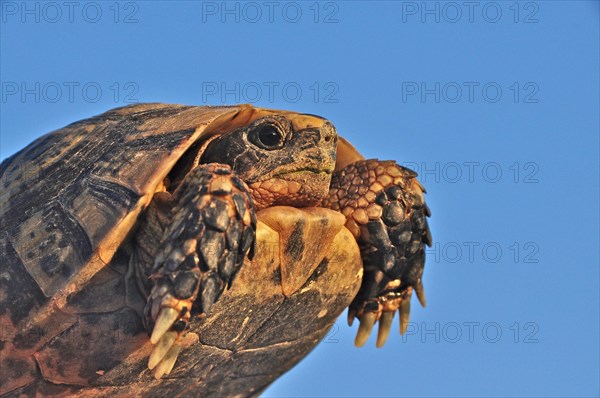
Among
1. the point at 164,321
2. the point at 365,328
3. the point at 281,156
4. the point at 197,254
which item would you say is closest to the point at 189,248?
the point at 197,254

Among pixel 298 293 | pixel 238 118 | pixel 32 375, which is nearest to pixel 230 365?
pixel 298 293

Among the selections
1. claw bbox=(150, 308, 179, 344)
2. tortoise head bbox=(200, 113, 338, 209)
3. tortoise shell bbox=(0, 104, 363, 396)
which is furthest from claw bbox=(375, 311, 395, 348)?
claw bbox=(150, 308, 179, 344)

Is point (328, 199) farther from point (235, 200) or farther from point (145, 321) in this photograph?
point (145, 321)

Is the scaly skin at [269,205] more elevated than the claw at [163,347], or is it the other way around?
the scaly skin at [269,205]

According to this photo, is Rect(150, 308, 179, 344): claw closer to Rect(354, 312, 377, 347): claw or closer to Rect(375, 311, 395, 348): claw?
Rect(354, 312, 377, 347): claw

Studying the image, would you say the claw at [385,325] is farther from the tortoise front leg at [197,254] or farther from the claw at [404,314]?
the tortoise front leg at [197,254]

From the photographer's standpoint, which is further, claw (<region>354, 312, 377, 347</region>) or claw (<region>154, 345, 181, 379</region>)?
claw (<region>354, 312, 377, 347</region>)

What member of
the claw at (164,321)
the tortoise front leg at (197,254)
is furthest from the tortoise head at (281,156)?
the claw at (164,321)
